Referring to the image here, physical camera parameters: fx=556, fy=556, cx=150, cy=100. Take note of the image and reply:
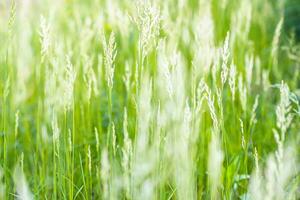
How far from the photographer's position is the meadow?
1591 millimetres

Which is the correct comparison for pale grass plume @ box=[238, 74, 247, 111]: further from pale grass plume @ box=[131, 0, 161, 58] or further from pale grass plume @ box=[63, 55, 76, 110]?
pale grass plume @ box=[63, 55, 76, 110]

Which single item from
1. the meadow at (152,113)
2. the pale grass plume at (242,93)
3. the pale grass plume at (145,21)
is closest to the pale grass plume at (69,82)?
the meadow at (152,113)

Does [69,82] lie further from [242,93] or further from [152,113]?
[242,93]

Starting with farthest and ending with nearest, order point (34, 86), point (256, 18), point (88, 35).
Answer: point (256, 18)
point (34, 86)
point (88, 35)

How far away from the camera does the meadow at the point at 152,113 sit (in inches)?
62.6

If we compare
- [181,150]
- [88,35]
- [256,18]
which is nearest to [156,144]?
[181,150]

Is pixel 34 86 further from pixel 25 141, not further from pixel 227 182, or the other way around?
pixel 227 182

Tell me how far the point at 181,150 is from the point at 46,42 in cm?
61

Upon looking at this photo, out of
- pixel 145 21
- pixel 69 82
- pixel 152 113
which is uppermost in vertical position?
pixel 145 21

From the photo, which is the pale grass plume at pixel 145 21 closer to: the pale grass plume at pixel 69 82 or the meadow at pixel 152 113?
the meadow at pixel 152 113

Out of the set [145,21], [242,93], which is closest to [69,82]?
[145,21]

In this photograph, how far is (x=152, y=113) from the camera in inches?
76.9

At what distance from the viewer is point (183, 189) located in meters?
1.45

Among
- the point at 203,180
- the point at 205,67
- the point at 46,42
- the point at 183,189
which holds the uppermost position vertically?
the point at 46,42
